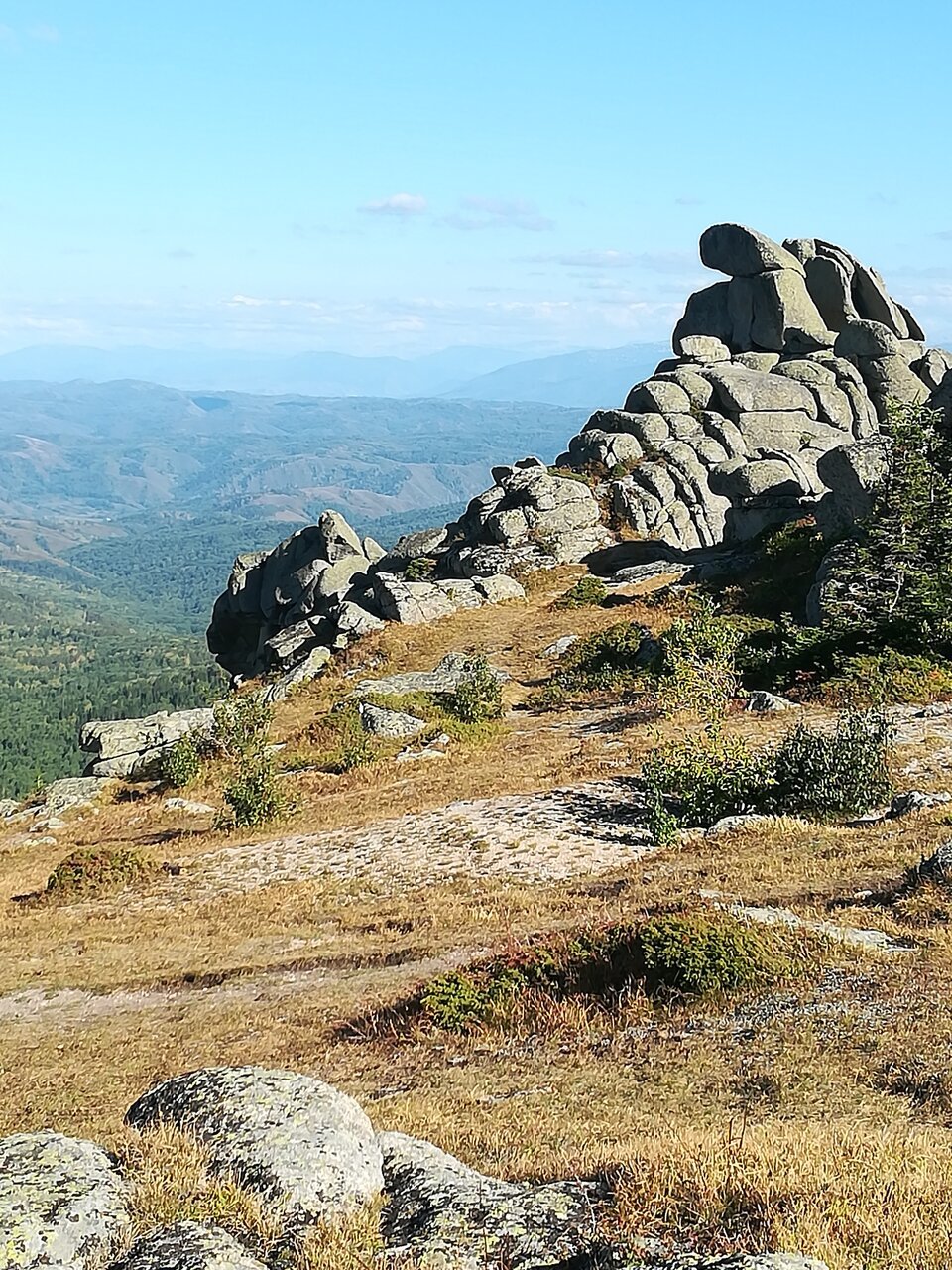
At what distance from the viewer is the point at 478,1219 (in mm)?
6902

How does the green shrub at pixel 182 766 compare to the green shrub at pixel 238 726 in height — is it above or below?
below

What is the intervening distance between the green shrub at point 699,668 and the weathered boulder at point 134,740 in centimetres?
1646

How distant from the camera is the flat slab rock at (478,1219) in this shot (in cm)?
655

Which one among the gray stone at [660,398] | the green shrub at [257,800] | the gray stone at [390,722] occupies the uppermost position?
the gray stone at [660,398]

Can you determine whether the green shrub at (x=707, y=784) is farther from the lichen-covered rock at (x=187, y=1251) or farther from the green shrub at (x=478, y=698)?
the lichen-covered rock at (x=187, y=1251)

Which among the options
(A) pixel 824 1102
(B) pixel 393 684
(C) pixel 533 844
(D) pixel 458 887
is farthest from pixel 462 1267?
(B) pixel 393 684

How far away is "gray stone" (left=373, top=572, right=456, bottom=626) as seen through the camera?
45.4 meters

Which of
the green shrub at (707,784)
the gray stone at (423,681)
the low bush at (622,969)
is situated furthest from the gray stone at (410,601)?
the low bush at (622,969)

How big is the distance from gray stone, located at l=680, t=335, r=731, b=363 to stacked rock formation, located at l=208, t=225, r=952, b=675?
0.31 ft

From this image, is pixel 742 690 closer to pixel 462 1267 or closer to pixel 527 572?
pixel 527 572

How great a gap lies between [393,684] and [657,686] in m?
10.3

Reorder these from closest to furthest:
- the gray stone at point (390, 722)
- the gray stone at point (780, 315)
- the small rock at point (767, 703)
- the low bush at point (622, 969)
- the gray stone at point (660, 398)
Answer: the low bush at point (622, 969)
the small rock at point (767, 703)
the gray stone at point (390, 722)
the gray stone at point (660, 398)
the gray stone at point (780, 315)

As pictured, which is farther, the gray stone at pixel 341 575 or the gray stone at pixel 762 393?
the gray stone at pixel 762 393

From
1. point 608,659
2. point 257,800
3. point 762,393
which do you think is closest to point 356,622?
point 608,659
